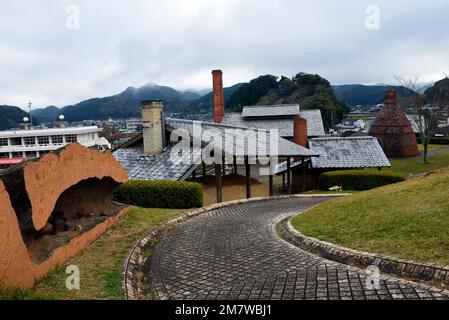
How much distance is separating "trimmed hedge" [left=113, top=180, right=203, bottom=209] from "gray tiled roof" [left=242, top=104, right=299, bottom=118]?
29.9m

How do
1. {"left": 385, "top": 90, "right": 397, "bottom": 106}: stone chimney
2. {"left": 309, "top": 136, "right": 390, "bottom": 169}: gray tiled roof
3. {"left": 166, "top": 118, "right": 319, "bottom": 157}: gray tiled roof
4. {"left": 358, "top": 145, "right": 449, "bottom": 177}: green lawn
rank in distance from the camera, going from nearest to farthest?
{"left": 166, "top": 118, "right": 319, "bottom": 157}: gray tiled roof → {"left": 309, "top": 136, "right": 390, "bottom": 169}: gray tiled roof → {"left": 358, "top": 145, "right": 449, "bottom": 177}: green lawn → {"left": 385, "top": 90, "right": 397, "bottom": 106}: stone chimney

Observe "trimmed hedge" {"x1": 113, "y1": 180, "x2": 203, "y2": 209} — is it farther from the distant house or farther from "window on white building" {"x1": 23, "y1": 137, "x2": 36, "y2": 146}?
"window on white building" {"x1": 23, "y1": 137, "x2": 36, "y2": 146}

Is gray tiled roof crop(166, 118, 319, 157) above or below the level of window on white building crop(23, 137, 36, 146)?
above

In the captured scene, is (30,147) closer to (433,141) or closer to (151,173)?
(151,173)

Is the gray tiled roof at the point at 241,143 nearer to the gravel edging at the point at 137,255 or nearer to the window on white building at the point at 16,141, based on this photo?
the gravel edging at the point at 137,255

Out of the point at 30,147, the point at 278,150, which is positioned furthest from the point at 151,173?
the point at 30,147

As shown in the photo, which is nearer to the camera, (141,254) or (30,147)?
(141,254)

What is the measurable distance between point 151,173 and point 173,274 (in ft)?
39.2

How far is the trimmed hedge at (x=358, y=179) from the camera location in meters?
22.4

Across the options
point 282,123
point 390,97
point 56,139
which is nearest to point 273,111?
point 282,123

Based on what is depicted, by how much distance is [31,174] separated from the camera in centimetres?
649

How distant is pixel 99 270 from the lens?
680cm

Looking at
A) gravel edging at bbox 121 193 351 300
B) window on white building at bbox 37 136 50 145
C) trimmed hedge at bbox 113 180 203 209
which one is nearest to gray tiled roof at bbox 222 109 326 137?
trimmed hedge at bbox 113 180 203 209

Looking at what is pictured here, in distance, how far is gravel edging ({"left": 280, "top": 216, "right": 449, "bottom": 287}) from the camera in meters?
5.46
